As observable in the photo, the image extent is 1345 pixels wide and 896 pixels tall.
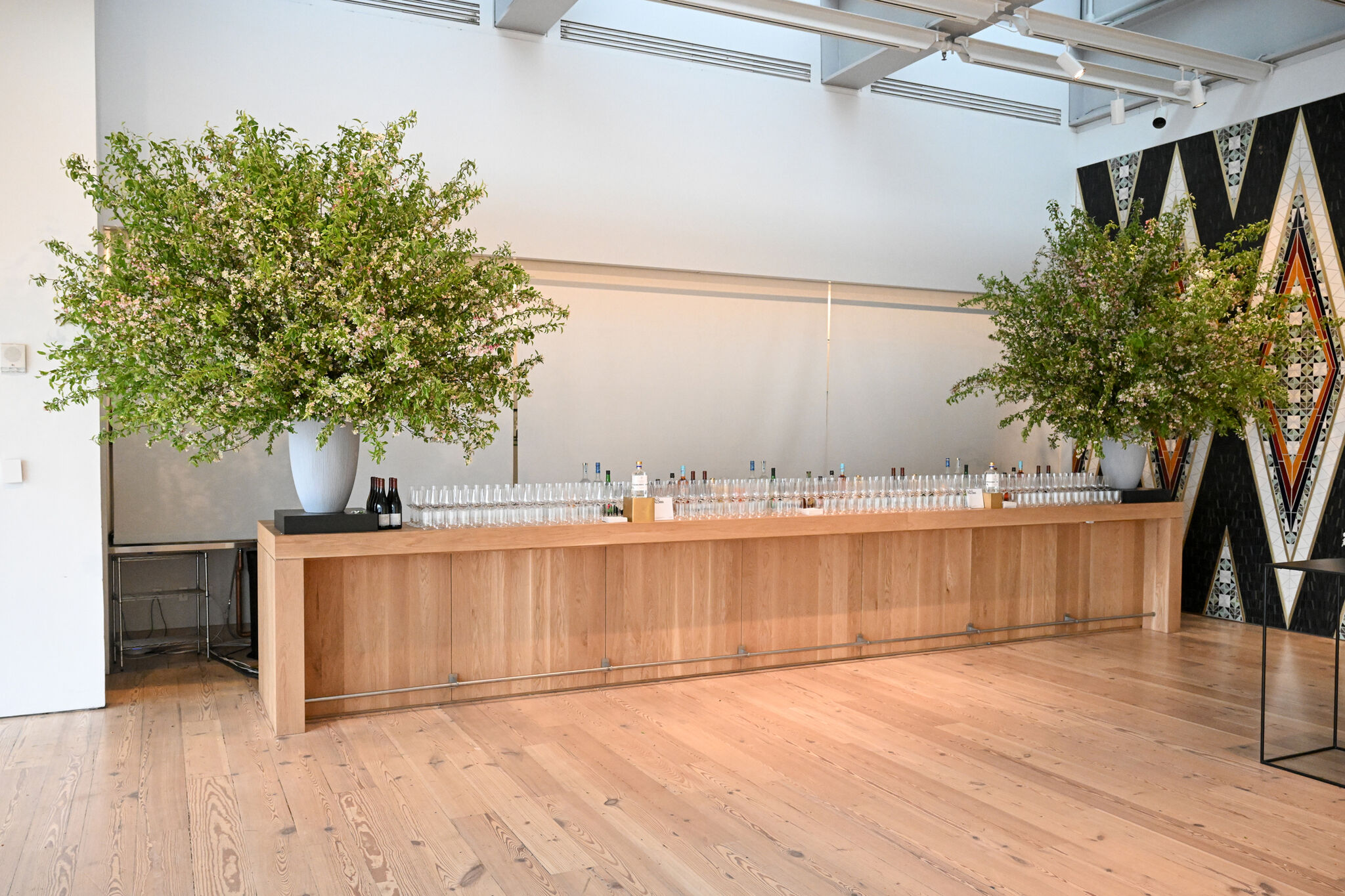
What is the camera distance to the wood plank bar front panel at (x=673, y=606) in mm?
5824

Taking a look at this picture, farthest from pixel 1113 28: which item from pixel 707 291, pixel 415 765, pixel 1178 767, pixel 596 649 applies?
pixel 415 765

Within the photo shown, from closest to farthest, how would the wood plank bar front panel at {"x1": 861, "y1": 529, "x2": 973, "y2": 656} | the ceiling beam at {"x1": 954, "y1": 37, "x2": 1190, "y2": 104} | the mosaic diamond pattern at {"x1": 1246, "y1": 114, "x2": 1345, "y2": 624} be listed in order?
the wood plank bar front panel at {"x1": 861, "y1": 529, "x2": 973, "y2": 656} → the ceiling beam at {"x1": 954, "y1": 37, "x2": 1190, "y2": 104} → the mosaic diamond pattern at {"x1": 1246, "y1": 114, "x2": 1345, "y2": 624}

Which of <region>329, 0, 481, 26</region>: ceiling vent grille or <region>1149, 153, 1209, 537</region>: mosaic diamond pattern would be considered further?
<region>1149, 153, 1209, 537</region>: mosaic diamond pattern

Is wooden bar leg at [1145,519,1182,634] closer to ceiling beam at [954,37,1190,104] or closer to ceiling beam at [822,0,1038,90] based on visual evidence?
ceiling beam at [954,37,1190,104]

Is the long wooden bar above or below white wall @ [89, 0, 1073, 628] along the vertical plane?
below

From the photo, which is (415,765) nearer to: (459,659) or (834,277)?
(459,659)

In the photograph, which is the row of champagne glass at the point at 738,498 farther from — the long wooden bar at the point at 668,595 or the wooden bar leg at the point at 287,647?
the wooden bar leg at the point at 287,647

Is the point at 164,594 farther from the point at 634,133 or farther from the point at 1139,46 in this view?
the point at 1139,46

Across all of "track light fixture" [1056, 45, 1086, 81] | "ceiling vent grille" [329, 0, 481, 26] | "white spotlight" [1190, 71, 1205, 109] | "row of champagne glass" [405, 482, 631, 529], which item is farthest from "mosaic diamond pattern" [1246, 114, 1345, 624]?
"ceiling vent grille" [329, 0, 481, 26]

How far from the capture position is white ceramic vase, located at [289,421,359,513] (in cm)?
514

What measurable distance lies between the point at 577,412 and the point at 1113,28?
4594 millimetres

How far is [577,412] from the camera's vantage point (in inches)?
299

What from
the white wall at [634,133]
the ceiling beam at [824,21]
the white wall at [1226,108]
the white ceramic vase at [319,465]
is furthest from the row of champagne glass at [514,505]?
the white wall at [1226,108]

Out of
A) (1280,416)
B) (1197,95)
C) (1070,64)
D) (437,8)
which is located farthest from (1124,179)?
(437,8)
